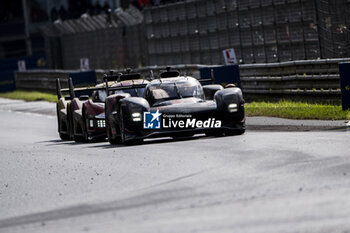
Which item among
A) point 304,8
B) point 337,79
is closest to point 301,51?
point 304,8

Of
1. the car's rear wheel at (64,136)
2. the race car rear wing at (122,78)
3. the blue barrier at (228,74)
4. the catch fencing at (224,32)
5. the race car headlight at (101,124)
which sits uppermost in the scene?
the catch fencing at (224,32)

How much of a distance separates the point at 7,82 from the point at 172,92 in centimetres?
3665

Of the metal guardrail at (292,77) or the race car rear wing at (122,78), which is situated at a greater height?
the race car rear wing at (122,78)

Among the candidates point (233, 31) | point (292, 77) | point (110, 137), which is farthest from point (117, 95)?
point (233, 31)

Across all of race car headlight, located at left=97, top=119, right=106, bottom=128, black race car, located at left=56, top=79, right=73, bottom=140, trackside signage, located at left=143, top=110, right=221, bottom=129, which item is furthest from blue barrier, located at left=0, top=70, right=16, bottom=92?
trackside signage, located at left=143, top=110, right=221, bottom=129

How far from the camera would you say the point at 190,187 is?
30.8 ft

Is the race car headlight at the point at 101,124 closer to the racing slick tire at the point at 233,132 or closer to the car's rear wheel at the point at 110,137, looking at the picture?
the car's rear wheel at the point at 110,137

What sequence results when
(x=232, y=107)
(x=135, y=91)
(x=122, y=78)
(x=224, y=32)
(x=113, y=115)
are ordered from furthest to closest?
(x=224, y=32) → (x=122, y=78) → (x=135, y=91) → (x=113, y=115) → (x=232, y=107)

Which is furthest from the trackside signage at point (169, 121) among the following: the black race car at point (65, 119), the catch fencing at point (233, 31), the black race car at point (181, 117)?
the catch fencing at point (233, 31)

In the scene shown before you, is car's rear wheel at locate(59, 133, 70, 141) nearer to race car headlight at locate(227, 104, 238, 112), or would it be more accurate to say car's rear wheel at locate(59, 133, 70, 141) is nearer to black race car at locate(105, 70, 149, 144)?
black race car at locate(105, 70, 149, 144)

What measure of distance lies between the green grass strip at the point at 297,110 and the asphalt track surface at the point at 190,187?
2.17 m

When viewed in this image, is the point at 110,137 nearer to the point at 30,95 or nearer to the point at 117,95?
the point at 117,95

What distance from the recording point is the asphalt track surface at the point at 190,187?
7422 mm

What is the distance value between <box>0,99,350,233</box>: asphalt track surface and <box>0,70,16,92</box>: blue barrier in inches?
1444
